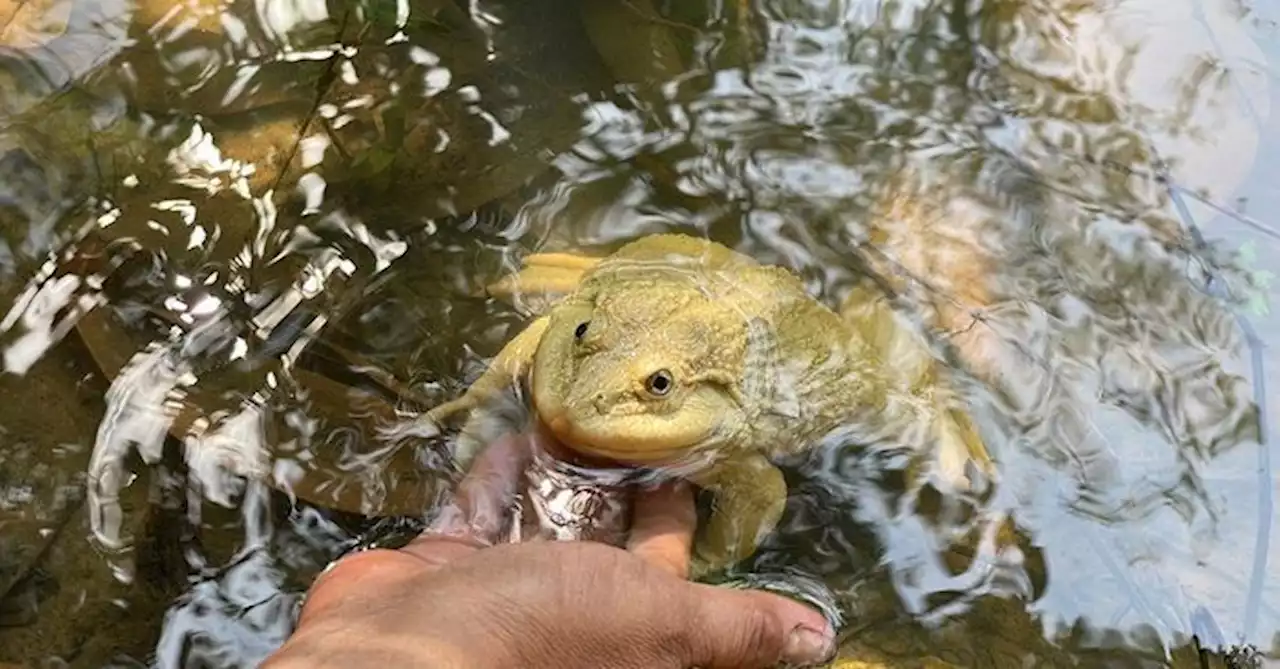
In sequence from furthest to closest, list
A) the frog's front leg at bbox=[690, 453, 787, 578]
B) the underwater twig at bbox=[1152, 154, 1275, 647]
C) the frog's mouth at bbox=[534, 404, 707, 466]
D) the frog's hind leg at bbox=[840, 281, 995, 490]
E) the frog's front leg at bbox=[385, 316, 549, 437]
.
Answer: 1. the frog's hind leg at bbox=[840, 281, 995, 490]
2. the underwater twig at bbox=[1152, 154, 1275, 647]
3. the frog's front leg at bbox=[385, 316, 549, 437]
4. the frog's front leg at bbox=[690, 453, 787, 578]
5. the frog's mouth at bbox=[534, 404, 707, 466]

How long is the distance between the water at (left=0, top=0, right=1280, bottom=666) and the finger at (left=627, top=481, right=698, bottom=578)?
45 centimetres

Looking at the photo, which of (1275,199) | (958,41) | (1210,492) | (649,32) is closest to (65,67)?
(649,32)

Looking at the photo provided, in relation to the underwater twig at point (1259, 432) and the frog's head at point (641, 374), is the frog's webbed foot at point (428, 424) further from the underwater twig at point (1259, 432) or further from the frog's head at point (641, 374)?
the underwater twig at point (1259, 432)

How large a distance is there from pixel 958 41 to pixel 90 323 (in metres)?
3.56

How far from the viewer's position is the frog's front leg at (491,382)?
3346 mm

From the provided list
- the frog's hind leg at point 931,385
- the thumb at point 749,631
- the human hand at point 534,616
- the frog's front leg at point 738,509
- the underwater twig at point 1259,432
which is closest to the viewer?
the human hand at point 534,616

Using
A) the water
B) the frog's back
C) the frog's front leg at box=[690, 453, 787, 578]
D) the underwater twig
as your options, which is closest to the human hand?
the frog's front leg at box=[690, 453, 787, 578]

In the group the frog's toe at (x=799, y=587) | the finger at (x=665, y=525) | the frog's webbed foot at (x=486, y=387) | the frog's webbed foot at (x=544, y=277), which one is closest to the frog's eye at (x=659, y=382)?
the finger at (x=665, y=525)

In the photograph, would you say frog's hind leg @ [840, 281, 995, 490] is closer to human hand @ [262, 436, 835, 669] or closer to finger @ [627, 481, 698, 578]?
finger @ [627, 481, 698, 578]

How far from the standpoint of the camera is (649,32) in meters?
4.67

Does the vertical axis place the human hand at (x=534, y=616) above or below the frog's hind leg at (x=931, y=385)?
above

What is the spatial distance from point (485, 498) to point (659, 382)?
0.56m

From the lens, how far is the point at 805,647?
106 inches

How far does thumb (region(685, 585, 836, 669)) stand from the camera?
2473 millimetres
